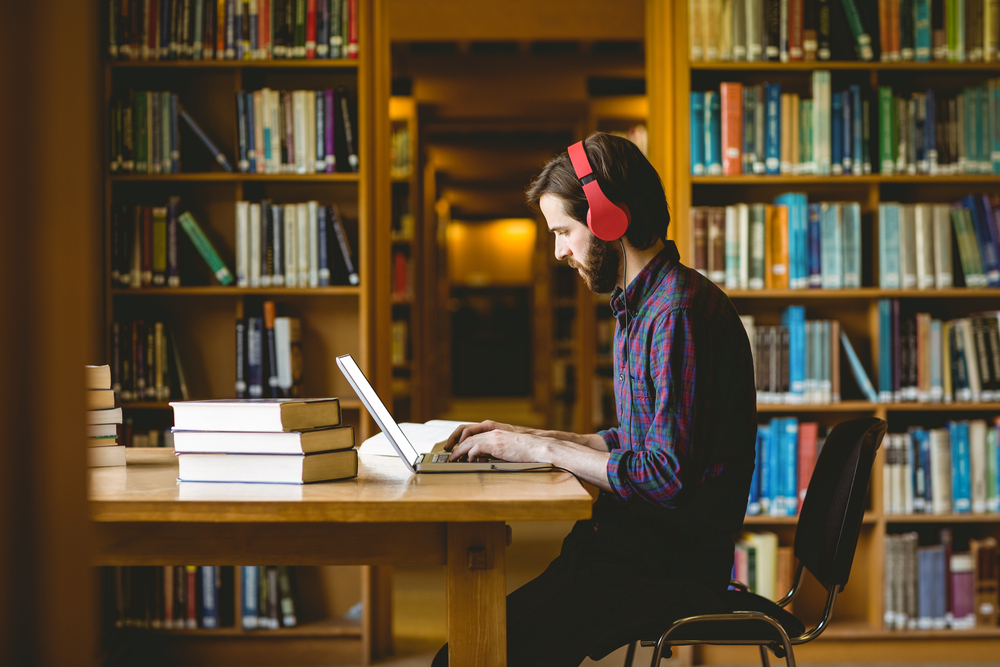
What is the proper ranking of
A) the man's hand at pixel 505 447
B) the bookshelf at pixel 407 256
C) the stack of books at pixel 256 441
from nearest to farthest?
the stack of books at pixel 256 441 → the man's hand at pixel 505 447 → the bookshelf at pixel 407 256

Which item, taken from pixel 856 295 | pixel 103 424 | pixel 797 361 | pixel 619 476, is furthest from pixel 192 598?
pixel 856 295

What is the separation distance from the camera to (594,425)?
16.1ft

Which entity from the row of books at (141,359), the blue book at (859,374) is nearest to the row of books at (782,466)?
the blue book at (859,374)

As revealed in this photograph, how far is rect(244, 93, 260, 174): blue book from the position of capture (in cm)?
256

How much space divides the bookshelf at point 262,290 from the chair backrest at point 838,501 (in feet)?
4.93

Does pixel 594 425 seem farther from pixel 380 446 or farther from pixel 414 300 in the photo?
pixel 380 446

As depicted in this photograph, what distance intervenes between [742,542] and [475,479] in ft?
5.46

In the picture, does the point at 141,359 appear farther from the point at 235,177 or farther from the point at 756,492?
the point at 756,492

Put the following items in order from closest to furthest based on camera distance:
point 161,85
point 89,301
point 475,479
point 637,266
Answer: point 89,301
point 475,479
point 637,266
point 161,85

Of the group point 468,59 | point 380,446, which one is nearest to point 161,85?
point 380,446

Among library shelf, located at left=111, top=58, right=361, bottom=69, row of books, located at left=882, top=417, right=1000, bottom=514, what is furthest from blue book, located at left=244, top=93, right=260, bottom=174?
row of books, located at left=882, top=417, right=1000, bottom=514

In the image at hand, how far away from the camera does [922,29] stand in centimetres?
253

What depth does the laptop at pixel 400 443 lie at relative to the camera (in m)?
1.25

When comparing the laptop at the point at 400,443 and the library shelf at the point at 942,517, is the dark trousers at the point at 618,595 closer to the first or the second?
the laptop at the point at 400,443
